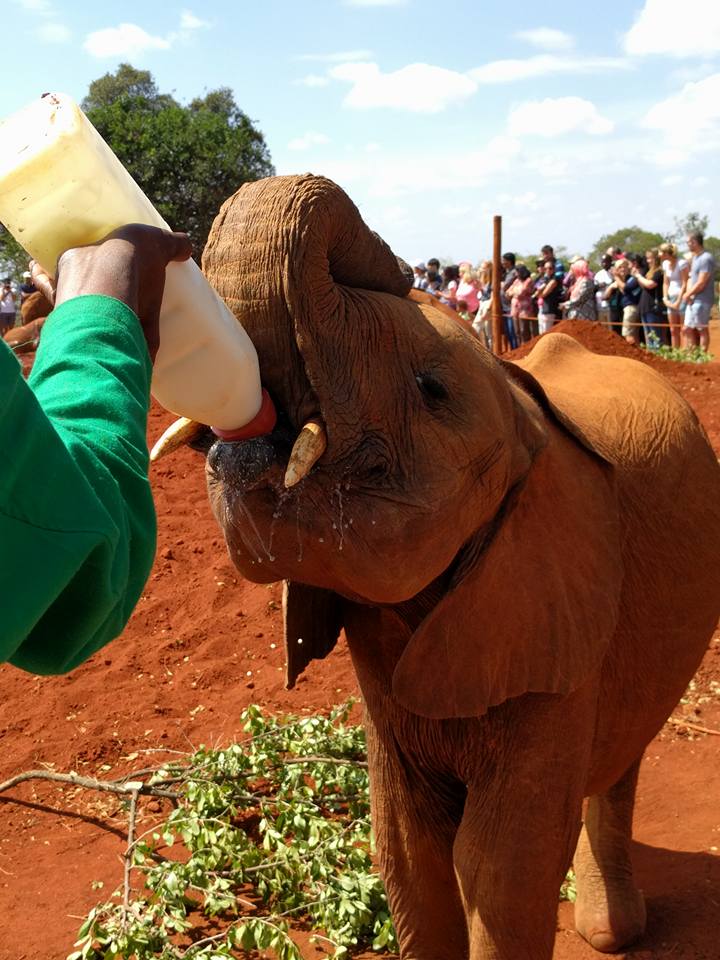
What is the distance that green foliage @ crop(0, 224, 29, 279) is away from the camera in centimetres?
2280

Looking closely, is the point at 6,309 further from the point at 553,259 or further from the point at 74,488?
the point at 74,488

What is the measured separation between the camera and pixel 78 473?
1.16 metres

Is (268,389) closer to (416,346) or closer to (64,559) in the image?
(416,346)

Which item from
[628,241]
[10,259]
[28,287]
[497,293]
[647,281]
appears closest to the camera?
[28,287]

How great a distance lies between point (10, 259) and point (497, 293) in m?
16.3

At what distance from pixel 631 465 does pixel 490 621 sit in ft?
3.33

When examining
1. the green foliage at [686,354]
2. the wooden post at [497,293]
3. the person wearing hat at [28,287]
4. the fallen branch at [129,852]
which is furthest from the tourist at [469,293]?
the fallen branch at [129,852]

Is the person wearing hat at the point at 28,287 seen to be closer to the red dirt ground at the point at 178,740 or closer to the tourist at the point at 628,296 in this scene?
the red dirt ground at the point at 178,740

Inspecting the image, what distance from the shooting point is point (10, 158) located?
1495mm

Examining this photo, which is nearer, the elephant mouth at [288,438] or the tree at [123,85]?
the elephant mouth at [288,438]

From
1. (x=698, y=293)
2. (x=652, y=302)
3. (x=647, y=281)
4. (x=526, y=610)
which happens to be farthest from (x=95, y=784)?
(x=652, y=302)

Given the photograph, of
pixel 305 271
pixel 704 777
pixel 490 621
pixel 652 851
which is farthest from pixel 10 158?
pixel 704 777

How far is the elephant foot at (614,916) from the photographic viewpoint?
13.3ft

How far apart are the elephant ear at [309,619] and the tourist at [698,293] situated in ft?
35.9
